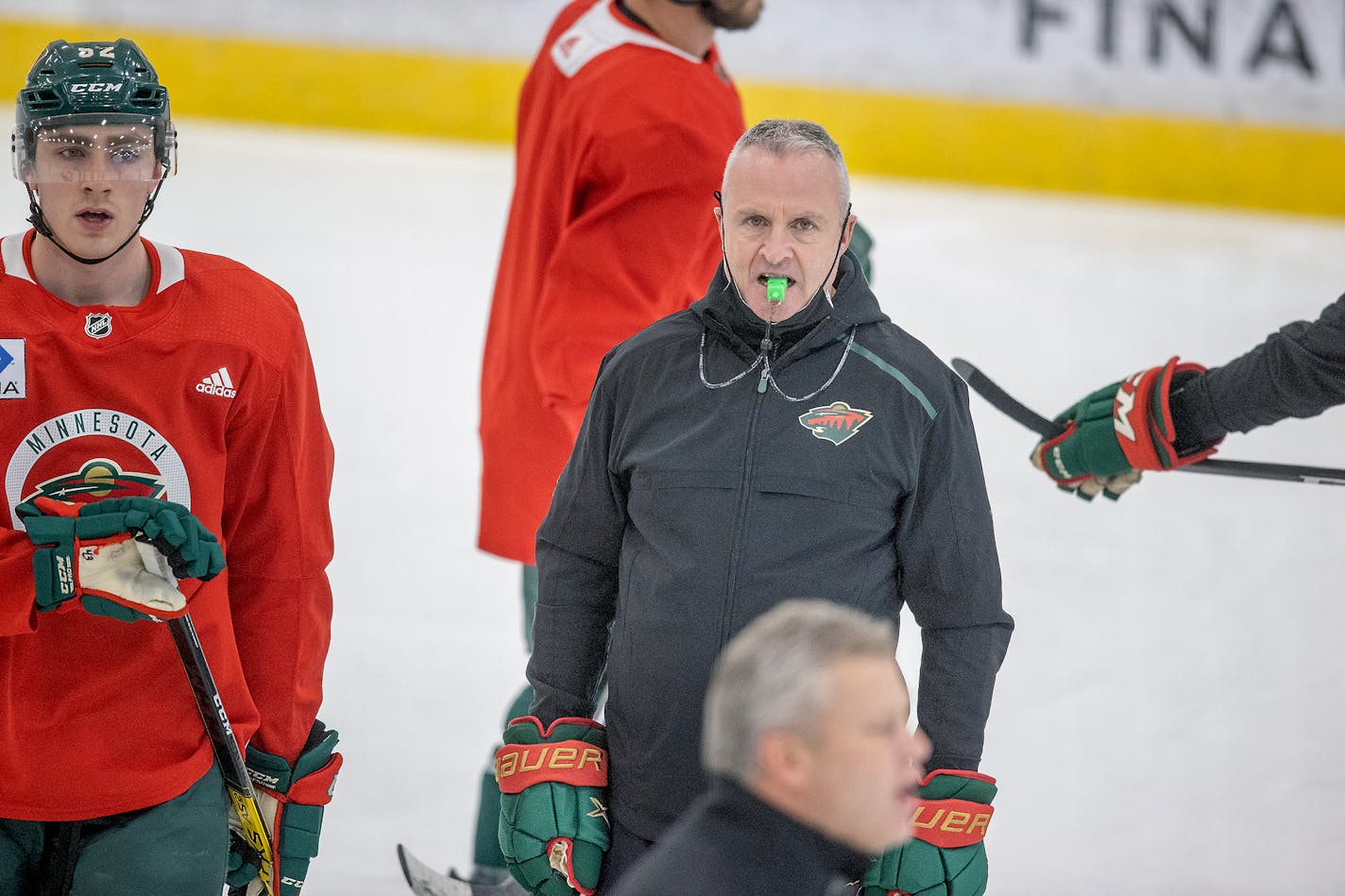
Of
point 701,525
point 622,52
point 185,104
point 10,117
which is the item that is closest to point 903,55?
point 185,104

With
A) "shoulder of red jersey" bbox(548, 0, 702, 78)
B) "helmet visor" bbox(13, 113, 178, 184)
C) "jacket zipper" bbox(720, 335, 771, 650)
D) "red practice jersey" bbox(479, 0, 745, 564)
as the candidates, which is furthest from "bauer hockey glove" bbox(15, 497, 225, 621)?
"shoulder of red jersey" bbox(548, 0, 702, 78)

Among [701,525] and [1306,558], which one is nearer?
[701,525]

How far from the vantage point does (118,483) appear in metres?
1.79

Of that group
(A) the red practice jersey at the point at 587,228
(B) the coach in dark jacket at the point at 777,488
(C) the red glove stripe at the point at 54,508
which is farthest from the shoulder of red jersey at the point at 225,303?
(A) the red practice jersey at the point at 587,228

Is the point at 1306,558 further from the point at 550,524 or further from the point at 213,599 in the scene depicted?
the point at 213,599

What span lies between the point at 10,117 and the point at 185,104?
641 millimetres

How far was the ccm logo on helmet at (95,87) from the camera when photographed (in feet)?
6.08

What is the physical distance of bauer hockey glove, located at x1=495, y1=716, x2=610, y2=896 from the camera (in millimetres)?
1855

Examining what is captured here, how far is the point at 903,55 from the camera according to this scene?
6.57 m

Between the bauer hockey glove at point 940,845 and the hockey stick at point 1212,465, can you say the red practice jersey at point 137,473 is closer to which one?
the bauer hockey glove at point 940,845

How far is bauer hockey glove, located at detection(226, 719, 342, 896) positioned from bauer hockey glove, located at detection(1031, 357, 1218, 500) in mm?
1340

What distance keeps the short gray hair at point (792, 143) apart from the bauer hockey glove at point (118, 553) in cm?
69

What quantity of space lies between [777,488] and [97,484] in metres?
0.71

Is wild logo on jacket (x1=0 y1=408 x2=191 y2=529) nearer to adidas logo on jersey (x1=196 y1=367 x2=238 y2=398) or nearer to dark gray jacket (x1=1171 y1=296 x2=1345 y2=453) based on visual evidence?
adidas logo on jersey (x1=196 y1=367 x2=238 y2=398)
